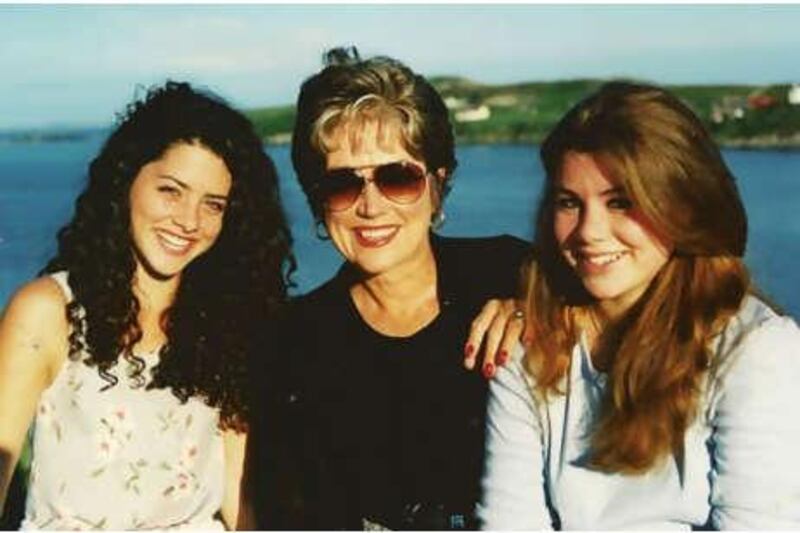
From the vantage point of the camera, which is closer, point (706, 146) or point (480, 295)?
point (706, 146)

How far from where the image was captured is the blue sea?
3691 mm

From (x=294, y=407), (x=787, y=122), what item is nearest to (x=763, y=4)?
(x=294, y=407)

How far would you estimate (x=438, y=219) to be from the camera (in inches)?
152

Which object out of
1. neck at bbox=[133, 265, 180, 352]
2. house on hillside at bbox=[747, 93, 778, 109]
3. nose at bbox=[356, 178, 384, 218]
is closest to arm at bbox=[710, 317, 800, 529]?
nose at bbox=[356, 178, 384, 218]

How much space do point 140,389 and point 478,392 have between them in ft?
4.02

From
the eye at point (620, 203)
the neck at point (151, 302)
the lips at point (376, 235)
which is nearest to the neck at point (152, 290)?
the neck at point (151, 302)

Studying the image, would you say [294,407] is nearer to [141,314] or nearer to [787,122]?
[141,314]

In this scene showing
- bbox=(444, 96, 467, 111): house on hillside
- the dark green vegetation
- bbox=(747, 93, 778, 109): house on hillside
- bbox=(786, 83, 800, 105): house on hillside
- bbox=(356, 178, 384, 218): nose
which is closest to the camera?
bbox=(356, 178, 384, 218): nose

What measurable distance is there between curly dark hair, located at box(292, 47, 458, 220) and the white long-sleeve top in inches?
34.7

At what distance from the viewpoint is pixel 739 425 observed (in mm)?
2811

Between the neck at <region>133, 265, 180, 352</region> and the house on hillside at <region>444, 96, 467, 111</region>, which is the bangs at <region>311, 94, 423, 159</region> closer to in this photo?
the house on hillside at <region>444, 96, 467, 111</region>

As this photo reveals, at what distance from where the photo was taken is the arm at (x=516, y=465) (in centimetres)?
316

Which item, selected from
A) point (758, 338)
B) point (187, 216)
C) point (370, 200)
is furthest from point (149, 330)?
point (758, 338)

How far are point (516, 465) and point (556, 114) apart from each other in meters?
4.75
